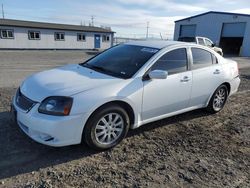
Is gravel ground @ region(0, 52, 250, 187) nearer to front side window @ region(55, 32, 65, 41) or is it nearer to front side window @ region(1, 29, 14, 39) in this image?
front side window @ region(1, 29, 14, 39)

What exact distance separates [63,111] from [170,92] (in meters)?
1.96

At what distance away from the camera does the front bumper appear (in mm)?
3041

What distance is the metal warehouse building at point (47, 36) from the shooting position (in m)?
24.6

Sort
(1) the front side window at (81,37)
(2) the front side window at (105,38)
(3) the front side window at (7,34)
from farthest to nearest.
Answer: (2) the front side window at (105,38) < (1) the front side window at (81,37) < (3) the front side window at (7,34)

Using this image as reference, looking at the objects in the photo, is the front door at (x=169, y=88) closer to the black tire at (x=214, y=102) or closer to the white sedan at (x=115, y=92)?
the white sedan at (x=115, y=92)

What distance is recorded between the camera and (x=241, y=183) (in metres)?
3.00

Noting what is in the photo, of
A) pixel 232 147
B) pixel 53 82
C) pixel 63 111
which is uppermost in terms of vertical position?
pixel 53 82

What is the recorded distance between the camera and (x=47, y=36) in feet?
89.1

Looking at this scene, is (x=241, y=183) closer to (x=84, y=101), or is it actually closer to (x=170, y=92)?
(x=170, y=92)

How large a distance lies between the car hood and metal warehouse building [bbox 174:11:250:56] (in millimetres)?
27228

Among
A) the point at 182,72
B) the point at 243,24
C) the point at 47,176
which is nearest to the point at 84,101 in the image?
the point at 47,176

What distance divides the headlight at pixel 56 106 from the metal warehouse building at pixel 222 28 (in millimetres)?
28039

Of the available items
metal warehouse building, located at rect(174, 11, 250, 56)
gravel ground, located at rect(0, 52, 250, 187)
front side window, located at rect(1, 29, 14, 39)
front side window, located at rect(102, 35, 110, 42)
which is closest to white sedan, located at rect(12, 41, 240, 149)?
gravel ground, located at rect(0, 52, 250, 187)

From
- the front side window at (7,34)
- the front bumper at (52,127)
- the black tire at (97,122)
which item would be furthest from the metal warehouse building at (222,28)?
the front bumper at (52,127)
